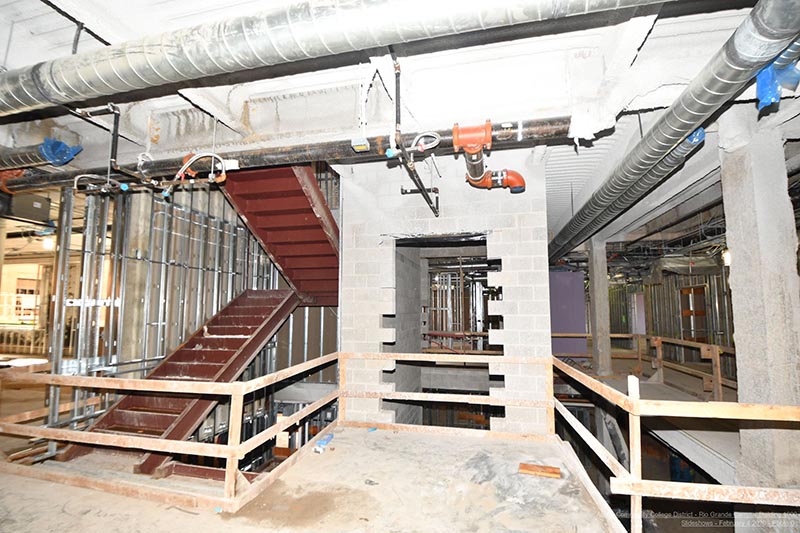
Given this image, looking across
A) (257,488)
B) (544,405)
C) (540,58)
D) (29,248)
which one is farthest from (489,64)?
(29,248)

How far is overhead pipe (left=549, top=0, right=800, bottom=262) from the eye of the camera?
2.06 meters

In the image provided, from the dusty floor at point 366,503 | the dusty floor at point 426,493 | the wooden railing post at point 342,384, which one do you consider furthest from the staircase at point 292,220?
the dusty floor at point 366,503

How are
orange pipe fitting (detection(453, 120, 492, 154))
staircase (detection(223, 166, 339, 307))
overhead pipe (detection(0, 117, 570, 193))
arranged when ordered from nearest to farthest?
orange pipe fitting (detection(453, 120, 492, 154)) → overhead pipe (detection(0, 117, 570, 193)) → staircase (detection(223, 166, 339, 307))

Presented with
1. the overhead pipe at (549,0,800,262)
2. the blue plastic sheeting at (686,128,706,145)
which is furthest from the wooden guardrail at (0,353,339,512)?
the blue plastic sheeting at (686,128,706,145)

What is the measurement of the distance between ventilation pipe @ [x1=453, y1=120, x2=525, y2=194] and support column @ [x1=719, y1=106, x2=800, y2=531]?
7.73 ft

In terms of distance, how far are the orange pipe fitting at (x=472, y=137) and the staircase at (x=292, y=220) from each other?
278cm

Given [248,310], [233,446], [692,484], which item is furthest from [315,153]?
[248,310]

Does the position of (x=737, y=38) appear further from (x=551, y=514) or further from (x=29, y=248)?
(x=29, y=248)

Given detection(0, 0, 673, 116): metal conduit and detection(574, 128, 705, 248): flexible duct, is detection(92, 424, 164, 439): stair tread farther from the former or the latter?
detection(574, 128, 705, 248): flexible duct

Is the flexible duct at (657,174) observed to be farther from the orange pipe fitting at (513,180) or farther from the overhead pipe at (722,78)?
the orange pipe fitting at (513,180)

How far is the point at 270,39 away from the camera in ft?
7.84

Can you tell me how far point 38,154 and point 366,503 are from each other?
6.07 m

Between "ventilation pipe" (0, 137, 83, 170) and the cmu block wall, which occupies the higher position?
"ventilation pipe" (0, 137, 83, 170)

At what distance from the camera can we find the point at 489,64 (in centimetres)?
378
